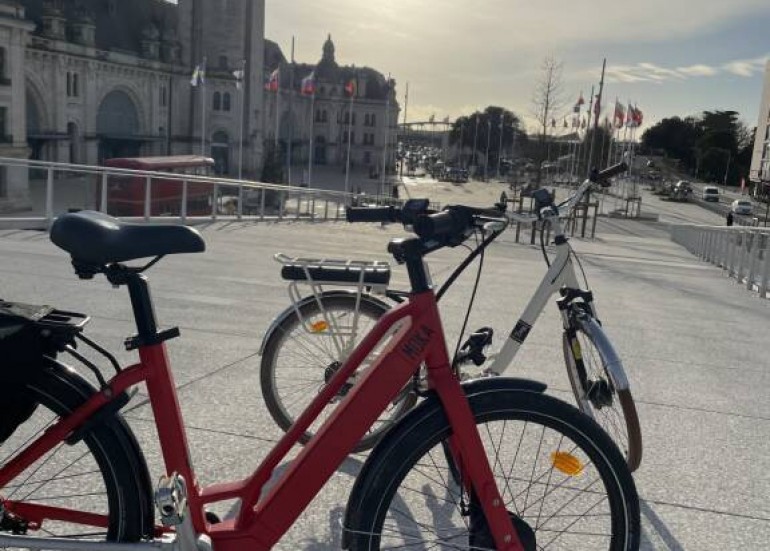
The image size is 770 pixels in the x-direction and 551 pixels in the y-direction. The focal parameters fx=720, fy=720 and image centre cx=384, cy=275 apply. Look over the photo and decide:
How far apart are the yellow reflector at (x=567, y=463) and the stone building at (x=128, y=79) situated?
53626 mm

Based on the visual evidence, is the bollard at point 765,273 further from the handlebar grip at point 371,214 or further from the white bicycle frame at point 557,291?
the handlebar grip at point 371,214

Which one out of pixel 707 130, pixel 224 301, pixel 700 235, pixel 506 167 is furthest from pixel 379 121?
pixel 224 301

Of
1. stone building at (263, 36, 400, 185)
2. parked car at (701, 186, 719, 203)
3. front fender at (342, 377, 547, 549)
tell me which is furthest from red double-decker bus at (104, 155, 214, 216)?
stone building at (263, 36, 400, 185)

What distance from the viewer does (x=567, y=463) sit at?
2211 millimetres

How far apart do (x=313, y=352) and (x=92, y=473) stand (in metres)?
1.48

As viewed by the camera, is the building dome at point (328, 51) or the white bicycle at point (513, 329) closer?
the white bicycle at point (513, 329)

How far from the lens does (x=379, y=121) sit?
109 metres

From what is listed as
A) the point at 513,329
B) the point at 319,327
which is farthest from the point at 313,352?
the point at 513,329

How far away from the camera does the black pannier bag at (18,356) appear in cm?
196

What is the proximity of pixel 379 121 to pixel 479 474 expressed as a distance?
110 metres

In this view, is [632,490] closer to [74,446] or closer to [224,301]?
[74,446]

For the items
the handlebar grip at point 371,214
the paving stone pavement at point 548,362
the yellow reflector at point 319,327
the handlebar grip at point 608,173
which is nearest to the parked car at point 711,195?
the paving stone pavement at point 548,362

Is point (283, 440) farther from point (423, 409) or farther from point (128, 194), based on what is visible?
point (128, 194)

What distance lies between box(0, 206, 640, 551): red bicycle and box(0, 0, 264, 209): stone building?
53.0 meters
